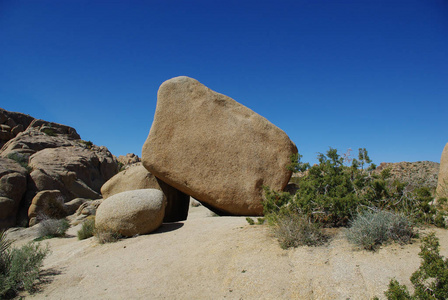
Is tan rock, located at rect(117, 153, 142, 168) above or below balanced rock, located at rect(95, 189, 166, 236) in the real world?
above

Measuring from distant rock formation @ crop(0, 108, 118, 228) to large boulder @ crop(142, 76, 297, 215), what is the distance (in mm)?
8409

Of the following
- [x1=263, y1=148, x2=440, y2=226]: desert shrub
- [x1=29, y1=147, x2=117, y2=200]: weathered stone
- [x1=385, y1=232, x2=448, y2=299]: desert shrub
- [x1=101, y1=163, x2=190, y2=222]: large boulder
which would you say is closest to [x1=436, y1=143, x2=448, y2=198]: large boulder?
[x1=263, y1=148, x2=440, y2=226]: desert shrub

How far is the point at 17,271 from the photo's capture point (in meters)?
5.05

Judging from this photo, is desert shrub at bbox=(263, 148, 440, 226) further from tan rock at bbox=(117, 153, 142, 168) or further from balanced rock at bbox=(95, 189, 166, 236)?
tan rock at bbox=(117, 153, 142, 168)

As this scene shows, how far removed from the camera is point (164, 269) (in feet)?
17.0

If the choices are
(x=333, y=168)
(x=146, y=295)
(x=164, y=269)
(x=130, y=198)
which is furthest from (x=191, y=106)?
(x=146, y=295)

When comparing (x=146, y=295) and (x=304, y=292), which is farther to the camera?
(x=146, y=295)

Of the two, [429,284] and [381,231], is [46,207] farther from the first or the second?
[429,284]

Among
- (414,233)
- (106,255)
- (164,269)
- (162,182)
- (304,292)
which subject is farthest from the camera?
(162,182)

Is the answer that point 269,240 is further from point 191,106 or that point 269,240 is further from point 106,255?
point 191,106

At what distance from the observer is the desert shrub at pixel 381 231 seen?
4.57 m

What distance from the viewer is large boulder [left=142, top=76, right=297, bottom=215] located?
28.7ft

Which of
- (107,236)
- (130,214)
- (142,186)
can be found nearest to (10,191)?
(142,186)

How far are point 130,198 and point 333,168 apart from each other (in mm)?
5173
